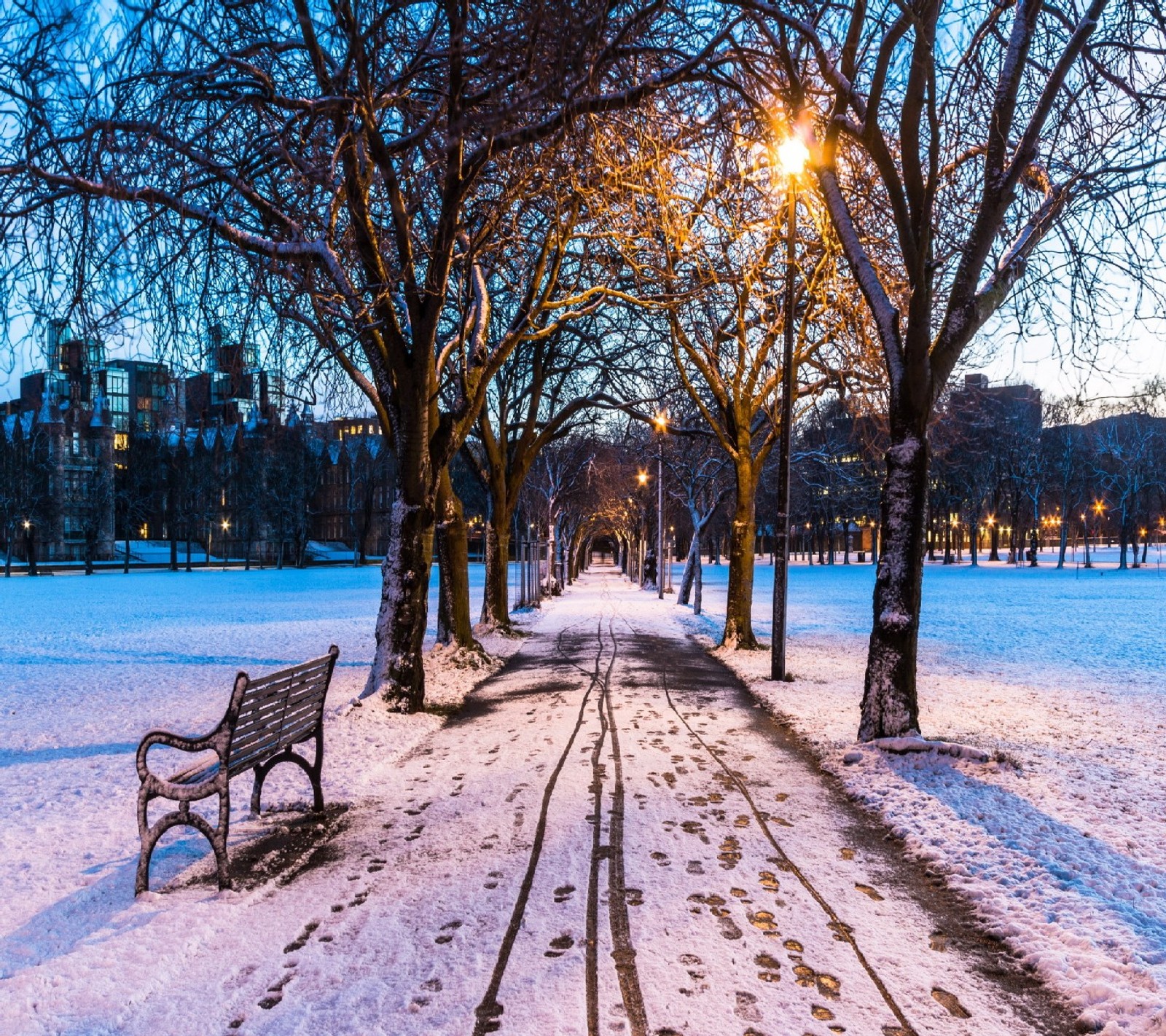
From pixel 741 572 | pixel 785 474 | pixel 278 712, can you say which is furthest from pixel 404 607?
pixel 741 572

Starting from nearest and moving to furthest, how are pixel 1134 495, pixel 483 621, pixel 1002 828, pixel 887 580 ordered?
1. pixel 1002 828
2. pixel 887 580
3. pixel 483 621
4. pixel 1134 495

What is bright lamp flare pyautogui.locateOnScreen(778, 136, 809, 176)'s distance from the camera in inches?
353

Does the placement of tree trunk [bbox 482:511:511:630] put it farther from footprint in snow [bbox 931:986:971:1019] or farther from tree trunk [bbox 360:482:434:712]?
footprint in snow [bbox 931:986:971:1019]

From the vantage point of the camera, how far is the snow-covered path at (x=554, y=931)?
3334 mm

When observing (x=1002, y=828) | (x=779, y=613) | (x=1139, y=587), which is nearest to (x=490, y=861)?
(x=1002, y=828)

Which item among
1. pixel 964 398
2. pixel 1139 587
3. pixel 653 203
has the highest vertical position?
pixel 653 203

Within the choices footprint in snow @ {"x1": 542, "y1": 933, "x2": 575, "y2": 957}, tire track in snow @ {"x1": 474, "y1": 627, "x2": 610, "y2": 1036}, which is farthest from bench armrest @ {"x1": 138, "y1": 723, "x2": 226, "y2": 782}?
footprint in snow @ {"x1": 542, "y1": 933, "x2": 575, "y2": 957}

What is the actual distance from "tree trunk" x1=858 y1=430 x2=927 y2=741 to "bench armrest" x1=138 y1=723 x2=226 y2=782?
5.72 m

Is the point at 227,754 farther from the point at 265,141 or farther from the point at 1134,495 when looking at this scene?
the point at 1134,495

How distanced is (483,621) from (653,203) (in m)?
12.0

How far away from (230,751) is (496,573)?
15426 mm

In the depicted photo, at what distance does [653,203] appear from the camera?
35.8 ft

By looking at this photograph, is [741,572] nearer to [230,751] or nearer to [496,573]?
[496,573]

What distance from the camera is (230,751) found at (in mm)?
4699
